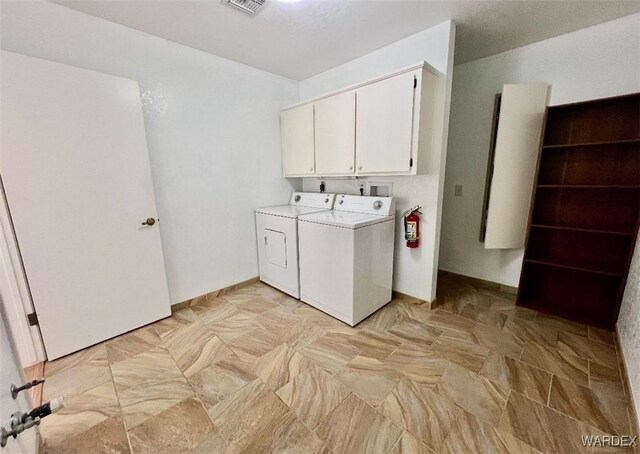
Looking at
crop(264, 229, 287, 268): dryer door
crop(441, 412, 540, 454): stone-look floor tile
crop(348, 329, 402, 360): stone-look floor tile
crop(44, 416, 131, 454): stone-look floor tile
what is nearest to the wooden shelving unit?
crop(348, 329, 402, 360): stone-look floor tile

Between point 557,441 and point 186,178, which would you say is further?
point 186,178

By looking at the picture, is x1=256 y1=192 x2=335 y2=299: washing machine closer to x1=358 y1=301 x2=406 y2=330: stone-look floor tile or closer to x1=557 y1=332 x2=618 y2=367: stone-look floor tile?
x1=358 y1=301 x2=406 y2=330: stone-look floor tile

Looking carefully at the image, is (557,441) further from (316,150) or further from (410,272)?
(316,150)

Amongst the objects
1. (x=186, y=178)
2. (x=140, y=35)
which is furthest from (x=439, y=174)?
(x=140, y=35)

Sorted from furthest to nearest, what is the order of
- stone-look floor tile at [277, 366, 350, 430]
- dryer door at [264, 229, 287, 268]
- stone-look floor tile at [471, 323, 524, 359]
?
dryer door at [264, 229, 287, 268], stone-look floor tile at [471, 323, 524, 359], stone-look floor tile at [277, 366, 350, 430]

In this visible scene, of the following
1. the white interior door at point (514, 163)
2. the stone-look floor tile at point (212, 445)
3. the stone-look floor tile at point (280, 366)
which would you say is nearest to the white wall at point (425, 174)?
the white interior door at point (514, 163)

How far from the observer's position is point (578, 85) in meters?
2.14

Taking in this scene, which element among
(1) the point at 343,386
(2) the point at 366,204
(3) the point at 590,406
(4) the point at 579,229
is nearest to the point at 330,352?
(1) the point at 343,386

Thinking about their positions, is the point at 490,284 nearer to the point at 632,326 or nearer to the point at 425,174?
the point at 632,326

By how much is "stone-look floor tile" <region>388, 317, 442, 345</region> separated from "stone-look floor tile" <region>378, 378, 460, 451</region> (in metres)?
0.46

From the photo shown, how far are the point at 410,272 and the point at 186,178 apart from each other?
7.66ft

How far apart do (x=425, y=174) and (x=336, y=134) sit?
912mm

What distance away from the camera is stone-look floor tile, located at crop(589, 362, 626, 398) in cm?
147

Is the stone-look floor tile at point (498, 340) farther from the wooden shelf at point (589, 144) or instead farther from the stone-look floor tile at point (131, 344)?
the stone-look floor tile at point (131, 344)
